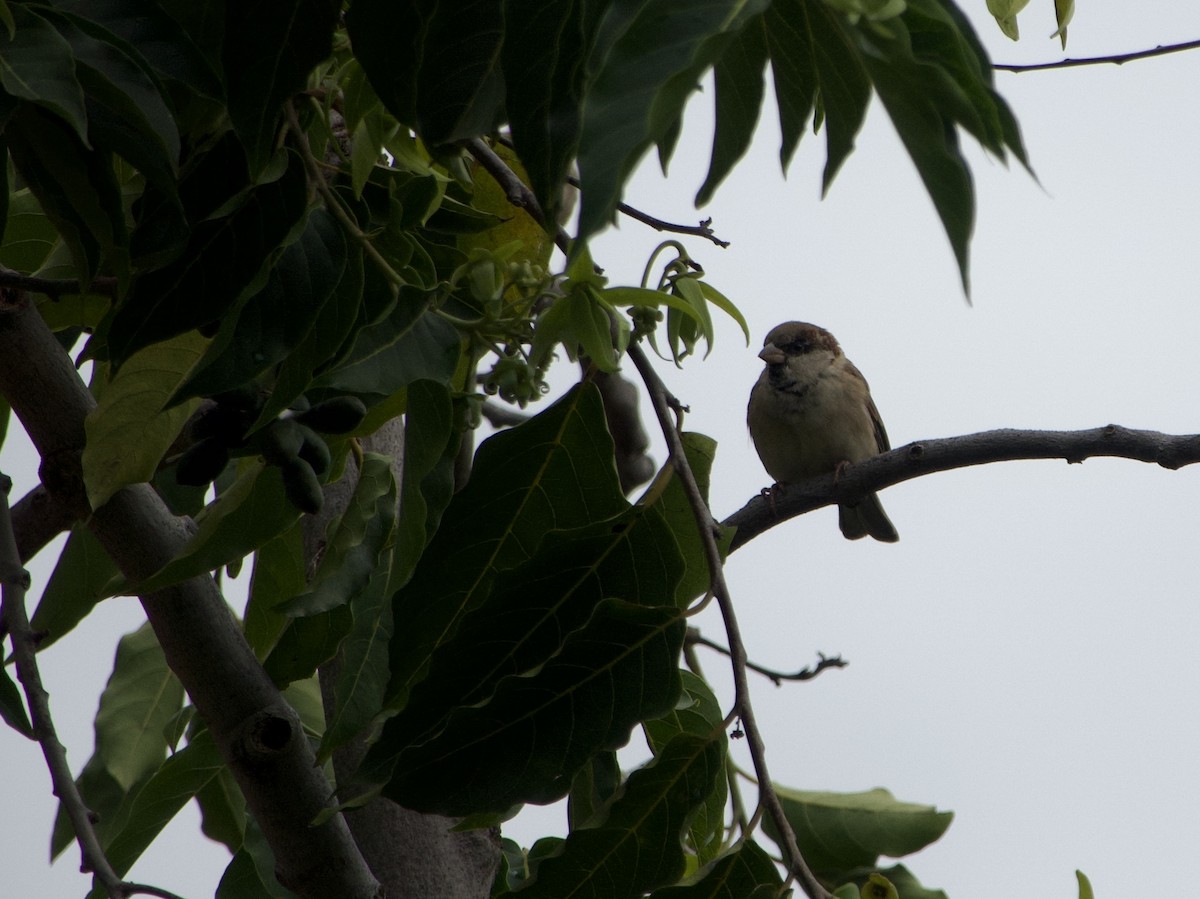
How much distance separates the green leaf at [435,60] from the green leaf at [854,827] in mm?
806

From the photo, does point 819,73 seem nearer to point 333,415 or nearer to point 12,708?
point 333,415

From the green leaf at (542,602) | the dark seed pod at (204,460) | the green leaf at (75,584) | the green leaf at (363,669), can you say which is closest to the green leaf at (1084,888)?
the green leaf at (542,602)

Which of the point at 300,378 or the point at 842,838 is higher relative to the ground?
the point at 300,378

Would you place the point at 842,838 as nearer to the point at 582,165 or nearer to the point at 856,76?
the point at 856,76

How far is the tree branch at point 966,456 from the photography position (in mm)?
1688

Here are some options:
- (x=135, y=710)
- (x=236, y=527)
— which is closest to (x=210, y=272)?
(x=236, y=527)

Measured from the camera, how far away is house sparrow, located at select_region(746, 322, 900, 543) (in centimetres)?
520

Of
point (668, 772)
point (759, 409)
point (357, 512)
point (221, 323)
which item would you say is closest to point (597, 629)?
point (668, 772)

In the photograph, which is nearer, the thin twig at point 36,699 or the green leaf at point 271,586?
the thin twig at point 36,699

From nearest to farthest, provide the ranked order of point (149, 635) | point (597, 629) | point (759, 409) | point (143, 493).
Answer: point (597, 629)
point (143, 493)
point (149, 635)
point (759, 409)

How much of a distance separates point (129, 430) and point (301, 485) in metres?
0.22

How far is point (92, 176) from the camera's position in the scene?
920 millimetres

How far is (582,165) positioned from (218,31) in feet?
1.55

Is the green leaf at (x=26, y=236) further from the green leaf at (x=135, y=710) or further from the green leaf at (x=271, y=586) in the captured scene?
the green leaf at (x=135, y=710)
